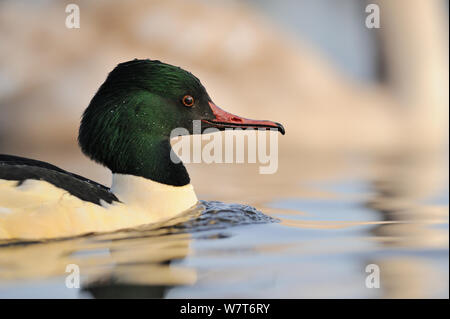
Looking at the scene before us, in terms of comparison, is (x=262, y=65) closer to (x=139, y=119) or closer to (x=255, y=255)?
(x=139, y=119)

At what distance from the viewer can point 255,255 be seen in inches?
131

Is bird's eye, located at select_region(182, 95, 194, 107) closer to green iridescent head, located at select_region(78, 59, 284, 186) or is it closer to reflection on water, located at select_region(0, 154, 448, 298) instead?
green iridescent head, located at select_region(78, 59, 284, 186)

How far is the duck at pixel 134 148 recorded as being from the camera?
148 inches

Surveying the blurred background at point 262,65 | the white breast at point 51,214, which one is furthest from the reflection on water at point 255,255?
the blurred background at point 262,65

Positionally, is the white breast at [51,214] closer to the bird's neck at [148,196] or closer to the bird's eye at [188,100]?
the bird's neck at [148,196]

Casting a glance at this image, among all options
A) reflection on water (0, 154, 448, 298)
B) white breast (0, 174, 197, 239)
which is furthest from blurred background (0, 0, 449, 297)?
white breast (0, 174, 197, 239)

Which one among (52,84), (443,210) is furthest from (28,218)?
(52,84)

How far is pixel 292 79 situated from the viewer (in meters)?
10.7

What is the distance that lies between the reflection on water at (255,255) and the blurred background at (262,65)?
4612 mm

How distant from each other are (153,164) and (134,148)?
13cm

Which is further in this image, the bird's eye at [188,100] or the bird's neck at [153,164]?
the bird's eye at [188,100]

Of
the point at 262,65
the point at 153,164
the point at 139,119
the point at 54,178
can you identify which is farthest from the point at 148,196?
the point at 262,65

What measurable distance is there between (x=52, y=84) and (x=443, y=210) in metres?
6.36

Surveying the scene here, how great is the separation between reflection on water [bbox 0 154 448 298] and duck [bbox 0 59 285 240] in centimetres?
12
